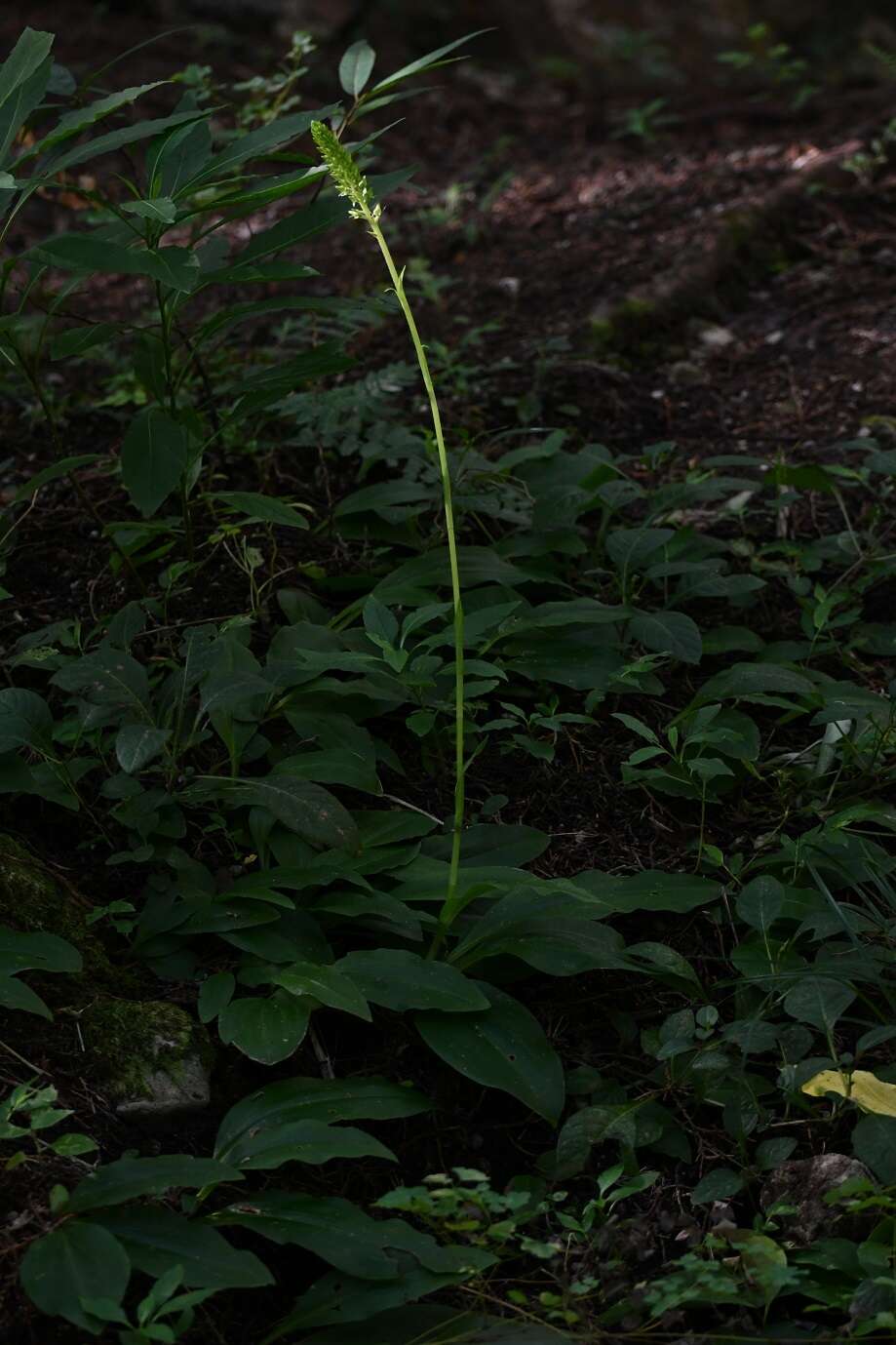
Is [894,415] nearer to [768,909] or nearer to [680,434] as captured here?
[680,434]

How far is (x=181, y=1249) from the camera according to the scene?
57.2 inches

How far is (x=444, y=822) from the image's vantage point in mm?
2180

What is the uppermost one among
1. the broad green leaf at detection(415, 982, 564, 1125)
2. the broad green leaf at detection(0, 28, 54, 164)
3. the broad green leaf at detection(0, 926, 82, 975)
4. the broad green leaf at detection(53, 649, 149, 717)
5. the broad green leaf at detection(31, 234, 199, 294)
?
the broad green leaf at detection(0, 28, 54, 164)

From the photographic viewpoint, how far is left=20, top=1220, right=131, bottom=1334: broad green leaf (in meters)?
1.35

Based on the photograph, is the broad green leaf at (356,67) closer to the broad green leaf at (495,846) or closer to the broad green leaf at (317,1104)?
the broad green leaf at (495,846)

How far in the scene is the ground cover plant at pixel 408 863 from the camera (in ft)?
5.08

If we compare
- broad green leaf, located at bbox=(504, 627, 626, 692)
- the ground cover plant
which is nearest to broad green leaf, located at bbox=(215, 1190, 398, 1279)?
the ground cover plant

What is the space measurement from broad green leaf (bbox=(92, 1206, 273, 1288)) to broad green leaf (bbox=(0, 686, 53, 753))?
786 mm

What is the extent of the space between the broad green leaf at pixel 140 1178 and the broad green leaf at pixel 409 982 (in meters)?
0.35

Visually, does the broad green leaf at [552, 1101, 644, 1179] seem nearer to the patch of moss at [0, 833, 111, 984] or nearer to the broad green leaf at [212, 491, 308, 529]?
the patch of moss at [0, 833, 111, 984]

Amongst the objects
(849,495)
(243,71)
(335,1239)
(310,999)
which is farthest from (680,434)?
(243,71)

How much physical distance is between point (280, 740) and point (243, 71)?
14.6 feet

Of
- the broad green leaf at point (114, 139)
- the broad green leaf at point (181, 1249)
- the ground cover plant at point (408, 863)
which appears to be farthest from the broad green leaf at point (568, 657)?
the broad green leaf at point (181, 1249)

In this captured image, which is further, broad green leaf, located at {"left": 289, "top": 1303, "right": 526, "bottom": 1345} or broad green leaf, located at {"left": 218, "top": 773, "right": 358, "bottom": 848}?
broad green leaf, located at {"left": 218, "top": 773, "right": 358, "bottom": 848}
